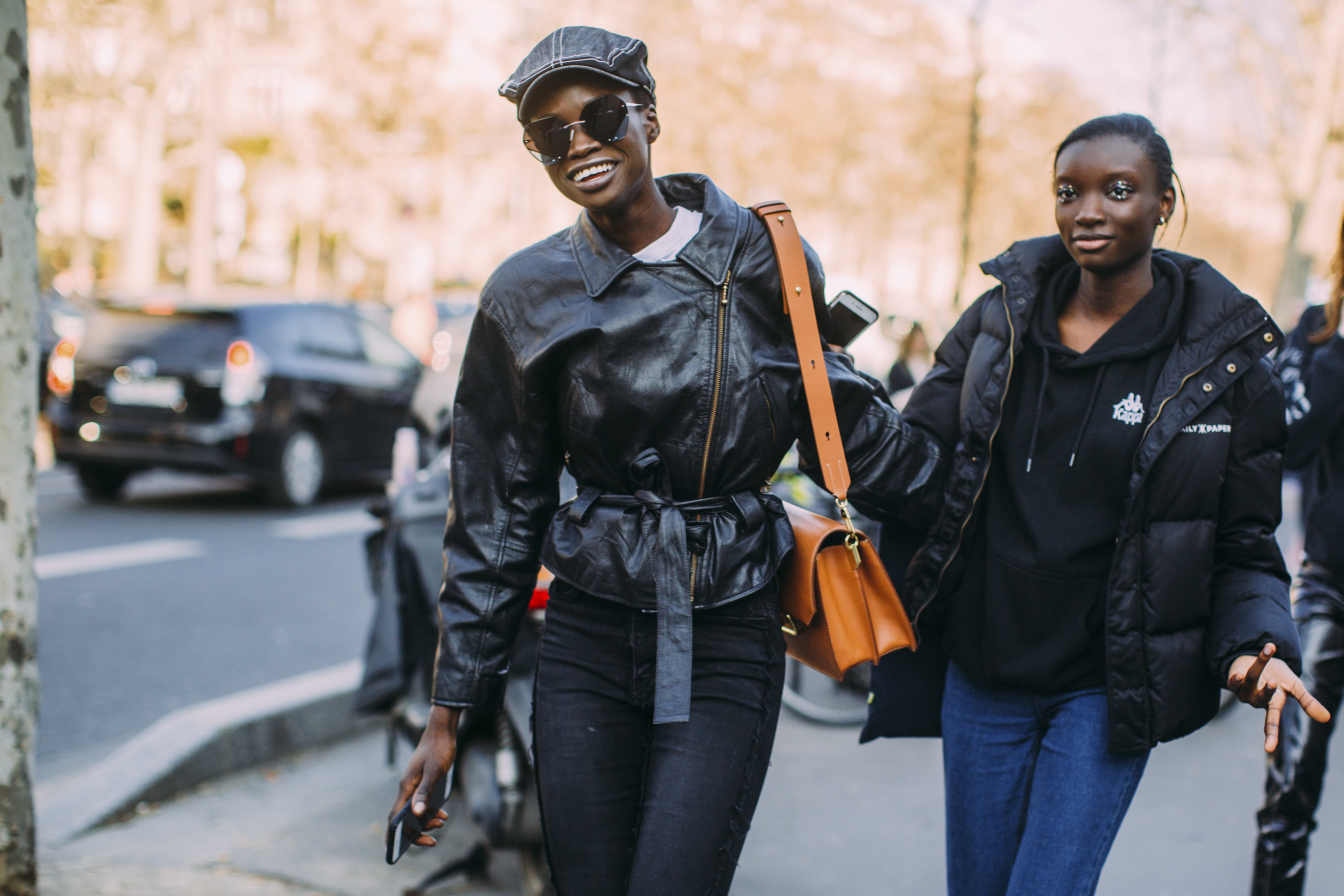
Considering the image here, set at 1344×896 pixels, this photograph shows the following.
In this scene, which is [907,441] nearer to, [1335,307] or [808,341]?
[808,341]

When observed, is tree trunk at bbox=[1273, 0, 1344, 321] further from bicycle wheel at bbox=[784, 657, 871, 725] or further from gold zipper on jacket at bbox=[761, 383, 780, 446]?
gold zipper on jacket at bbox=[761, 383, 780, 446]

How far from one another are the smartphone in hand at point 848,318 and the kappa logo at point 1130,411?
0.48 meters

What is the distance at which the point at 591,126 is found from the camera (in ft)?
6.93

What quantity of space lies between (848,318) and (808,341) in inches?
9.7

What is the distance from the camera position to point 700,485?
2.10m

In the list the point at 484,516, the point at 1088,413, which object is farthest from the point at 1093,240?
the point at 484,516

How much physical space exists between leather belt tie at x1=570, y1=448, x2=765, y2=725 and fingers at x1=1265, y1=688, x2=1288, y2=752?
3.16 ft

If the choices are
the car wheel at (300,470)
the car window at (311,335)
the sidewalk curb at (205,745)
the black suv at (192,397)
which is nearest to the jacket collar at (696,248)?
the sidewalk curb at (205,745)

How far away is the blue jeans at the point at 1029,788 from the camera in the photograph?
7.38 feet

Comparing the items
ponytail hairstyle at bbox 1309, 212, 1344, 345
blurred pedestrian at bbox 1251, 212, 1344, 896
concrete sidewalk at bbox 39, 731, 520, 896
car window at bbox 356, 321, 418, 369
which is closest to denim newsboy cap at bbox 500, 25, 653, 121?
blurred pedestrian at bbox 1251, 212, 1344, 896

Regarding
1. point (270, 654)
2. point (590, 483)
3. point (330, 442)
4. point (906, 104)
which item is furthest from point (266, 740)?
point (906, 104)

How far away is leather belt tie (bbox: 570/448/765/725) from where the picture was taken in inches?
79.4

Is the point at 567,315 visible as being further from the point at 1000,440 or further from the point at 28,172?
the point at 28,172

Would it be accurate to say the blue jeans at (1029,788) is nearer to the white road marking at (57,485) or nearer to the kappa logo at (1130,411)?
the kappa logo at (1130,411)
